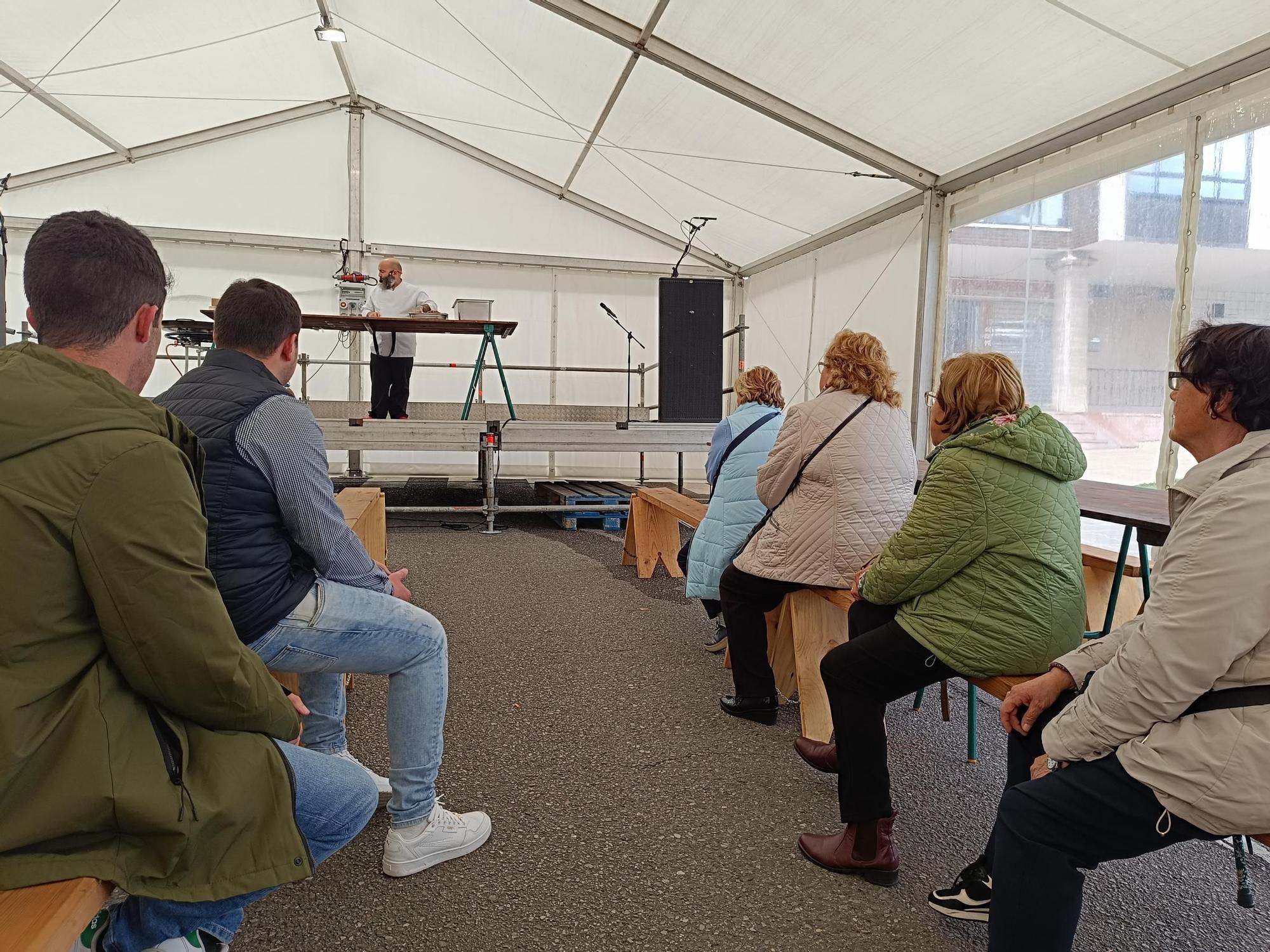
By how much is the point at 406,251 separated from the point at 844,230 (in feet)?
15.1

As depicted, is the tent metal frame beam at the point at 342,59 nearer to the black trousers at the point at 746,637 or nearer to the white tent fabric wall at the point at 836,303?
the white tent fabric wall at the point at 836,303

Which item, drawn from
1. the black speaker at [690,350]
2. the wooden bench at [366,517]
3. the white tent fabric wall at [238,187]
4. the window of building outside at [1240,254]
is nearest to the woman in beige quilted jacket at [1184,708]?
the wooden bench at [366,517]

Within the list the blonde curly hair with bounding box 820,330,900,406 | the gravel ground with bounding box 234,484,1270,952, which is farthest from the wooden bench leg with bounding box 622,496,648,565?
the blonde curly hair with bounding box 820,330,900,406

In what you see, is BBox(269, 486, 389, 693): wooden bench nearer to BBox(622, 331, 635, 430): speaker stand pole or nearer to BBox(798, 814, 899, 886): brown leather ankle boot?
BBox(798, 814, 899, 886): brown leather ankle boot

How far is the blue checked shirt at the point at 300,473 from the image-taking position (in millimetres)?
1367

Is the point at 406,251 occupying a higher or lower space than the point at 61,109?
lower

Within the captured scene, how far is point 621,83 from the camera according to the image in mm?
5836

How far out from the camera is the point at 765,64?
4902 mm

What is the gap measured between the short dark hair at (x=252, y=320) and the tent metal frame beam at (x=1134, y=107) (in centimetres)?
390

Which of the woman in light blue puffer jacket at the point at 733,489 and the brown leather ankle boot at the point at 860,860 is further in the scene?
the woman in light blue puffer jacket at the point at 733,489

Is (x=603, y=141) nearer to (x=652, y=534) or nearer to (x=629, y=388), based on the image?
(x=629, y=388)

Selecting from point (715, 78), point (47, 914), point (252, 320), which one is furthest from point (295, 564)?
point (715, 78)

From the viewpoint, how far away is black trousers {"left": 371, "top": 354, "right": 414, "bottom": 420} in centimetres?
605

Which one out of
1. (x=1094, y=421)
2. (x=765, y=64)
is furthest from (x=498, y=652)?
(x=765, y=64)
